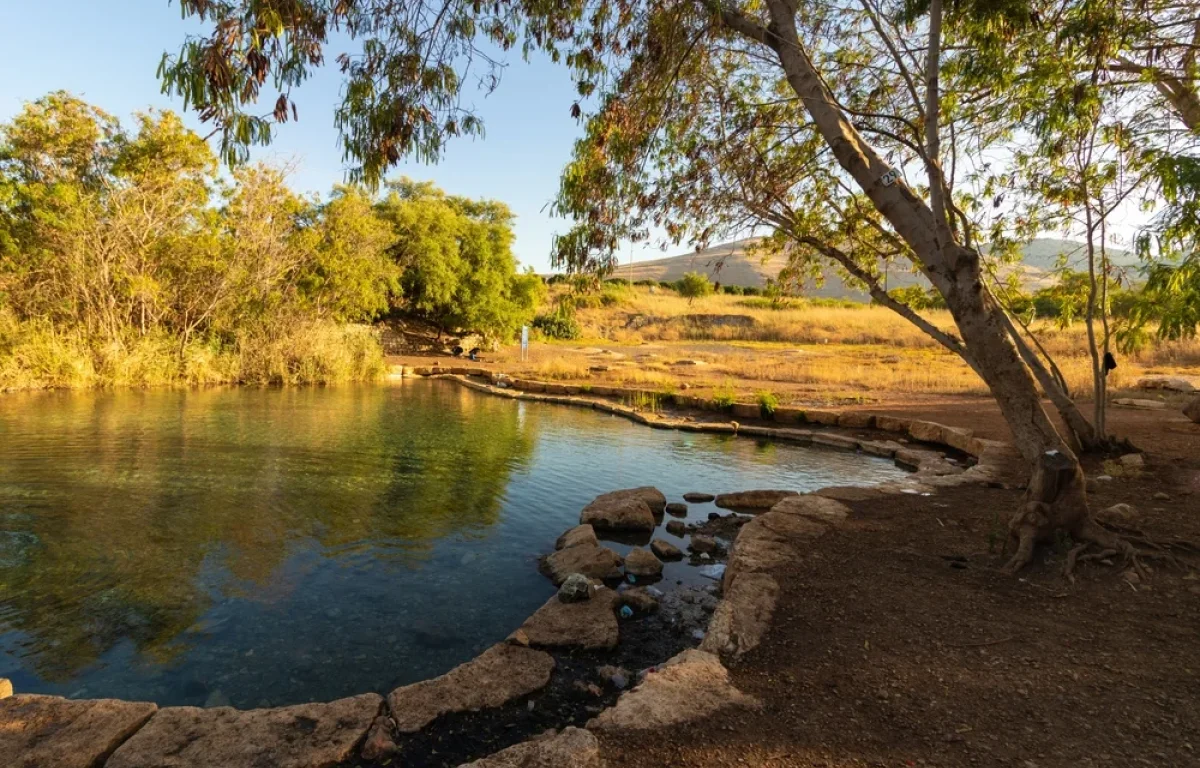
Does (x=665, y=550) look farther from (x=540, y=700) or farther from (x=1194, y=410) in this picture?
(x=1194, y=410)

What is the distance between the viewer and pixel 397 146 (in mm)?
4953

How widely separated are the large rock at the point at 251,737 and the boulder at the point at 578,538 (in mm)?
2831

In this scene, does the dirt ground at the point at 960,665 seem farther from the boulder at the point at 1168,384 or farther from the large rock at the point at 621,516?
the boulder at the point at 1168,384

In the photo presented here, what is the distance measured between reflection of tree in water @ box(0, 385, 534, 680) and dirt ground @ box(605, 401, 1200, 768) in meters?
3.60

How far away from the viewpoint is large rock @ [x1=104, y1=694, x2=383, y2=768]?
2732mm

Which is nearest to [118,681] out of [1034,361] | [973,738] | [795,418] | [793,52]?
[973,738]

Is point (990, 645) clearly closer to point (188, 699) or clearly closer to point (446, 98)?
point (188, 699)

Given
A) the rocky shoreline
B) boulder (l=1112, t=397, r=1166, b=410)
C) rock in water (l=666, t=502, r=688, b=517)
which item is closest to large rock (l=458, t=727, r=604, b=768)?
the rocky shoreline

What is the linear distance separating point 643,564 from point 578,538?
0.78 meters

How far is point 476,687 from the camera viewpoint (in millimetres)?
3434

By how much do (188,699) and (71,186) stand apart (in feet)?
59.7

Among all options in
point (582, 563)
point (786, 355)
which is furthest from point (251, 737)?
point (786, 355)

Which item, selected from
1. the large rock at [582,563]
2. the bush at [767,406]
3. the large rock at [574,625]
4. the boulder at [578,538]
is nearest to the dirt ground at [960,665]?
the large rock at [574,625]

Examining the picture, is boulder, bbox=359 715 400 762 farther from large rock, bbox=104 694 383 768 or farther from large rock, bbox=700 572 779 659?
large rock, bbox=700 572 779 659
